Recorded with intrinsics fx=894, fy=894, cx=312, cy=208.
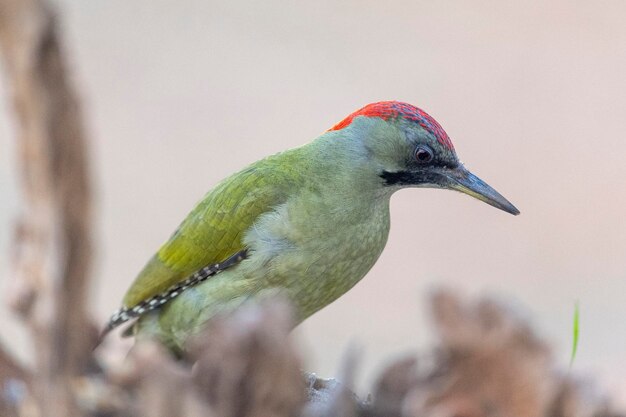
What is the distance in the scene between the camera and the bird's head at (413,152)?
249 centimetres

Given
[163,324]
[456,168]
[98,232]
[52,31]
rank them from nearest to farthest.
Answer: [52,31], [98,232], [456,168], [163,324]

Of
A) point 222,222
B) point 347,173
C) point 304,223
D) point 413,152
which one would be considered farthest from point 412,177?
point 222,222

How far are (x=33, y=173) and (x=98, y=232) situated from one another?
0.34 ft

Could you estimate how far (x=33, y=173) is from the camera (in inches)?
40.3

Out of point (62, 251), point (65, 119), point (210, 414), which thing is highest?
point (65, 119)

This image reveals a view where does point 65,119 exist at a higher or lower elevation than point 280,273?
higher

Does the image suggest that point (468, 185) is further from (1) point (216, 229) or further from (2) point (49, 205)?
(2) point (49, 205)

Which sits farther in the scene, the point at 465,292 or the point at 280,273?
the point at 280,273

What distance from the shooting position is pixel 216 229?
282cm

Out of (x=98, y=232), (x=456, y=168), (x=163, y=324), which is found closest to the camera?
(x=98, y=232)

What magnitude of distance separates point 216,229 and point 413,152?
2.29 ft

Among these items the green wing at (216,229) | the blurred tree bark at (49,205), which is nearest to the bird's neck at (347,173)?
the green wing at (216,229)

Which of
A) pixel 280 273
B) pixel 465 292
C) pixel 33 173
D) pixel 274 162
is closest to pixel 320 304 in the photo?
pixel 280 273

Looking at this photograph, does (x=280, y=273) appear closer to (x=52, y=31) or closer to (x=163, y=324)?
(x=163, y=324)
